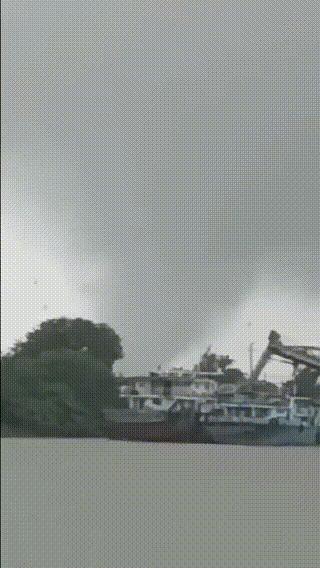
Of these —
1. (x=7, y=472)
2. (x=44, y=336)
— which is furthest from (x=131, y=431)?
(x=7, y=472)

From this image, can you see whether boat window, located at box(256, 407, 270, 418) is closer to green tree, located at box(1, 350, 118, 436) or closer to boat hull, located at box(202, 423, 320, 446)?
boat hull, located at box(202, 423, 320, 446)

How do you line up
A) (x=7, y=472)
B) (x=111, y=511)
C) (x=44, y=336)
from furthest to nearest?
(x=44, y=336), (x=7, y=472), (x=111, y=511)

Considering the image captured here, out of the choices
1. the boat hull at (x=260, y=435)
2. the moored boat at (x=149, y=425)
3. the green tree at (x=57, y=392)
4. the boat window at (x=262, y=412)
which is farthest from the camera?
the boat window at (x=262, y=412)

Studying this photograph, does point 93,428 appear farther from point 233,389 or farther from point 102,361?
point 233,389

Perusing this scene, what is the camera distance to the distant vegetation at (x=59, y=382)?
1680 cm

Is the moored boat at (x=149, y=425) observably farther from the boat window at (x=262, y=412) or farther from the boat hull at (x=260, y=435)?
the boat window at (x=262, y=412)

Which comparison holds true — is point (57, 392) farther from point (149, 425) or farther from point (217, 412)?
point (217, 412)

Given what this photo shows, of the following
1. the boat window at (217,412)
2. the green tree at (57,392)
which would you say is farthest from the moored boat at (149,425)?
the boat window at (217,412)

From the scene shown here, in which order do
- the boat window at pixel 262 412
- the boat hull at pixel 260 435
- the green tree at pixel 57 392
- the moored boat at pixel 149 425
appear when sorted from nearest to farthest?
the green tree at pixel 57 392
the moored boat at pixel 149 425
the boat hull at pixel 260 435
the boat window at pixel 262 412

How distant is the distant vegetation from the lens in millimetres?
16797

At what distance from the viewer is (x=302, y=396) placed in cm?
2088

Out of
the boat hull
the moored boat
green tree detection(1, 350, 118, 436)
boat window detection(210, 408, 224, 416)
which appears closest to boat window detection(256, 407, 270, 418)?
the boat hull

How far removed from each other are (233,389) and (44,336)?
14.1ft

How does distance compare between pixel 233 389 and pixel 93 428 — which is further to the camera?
pixel 233 389
